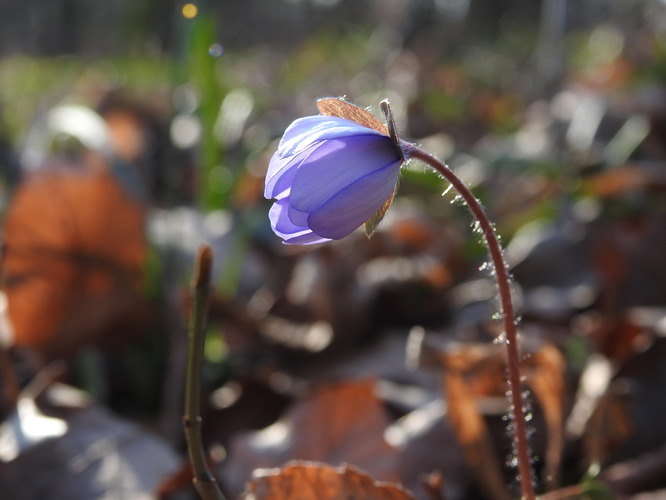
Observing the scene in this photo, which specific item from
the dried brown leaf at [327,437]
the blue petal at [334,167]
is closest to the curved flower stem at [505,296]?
the blue petal at [334,167]

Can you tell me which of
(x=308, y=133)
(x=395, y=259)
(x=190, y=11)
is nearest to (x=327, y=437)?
(x=308, y=133)

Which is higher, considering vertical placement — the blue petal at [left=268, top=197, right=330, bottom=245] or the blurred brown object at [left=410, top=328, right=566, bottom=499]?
the blue petal at [left=268, top=197, right=330, bottom=245]

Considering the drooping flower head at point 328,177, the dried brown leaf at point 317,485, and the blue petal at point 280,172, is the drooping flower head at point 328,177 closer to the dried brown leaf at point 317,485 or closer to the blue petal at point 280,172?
the blue petal at point 280,172

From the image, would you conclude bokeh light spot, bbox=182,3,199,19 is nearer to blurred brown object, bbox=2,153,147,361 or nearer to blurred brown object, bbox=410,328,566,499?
blurred brown object, bbox=2,153,147,361

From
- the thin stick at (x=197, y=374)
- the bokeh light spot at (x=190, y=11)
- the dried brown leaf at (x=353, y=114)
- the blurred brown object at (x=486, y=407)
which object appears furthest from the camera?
the bokeh light spot at (x=190, y=11)

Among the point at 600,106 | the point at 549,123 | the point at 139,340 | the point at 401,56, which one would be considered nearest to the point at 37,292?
the point at 139,340

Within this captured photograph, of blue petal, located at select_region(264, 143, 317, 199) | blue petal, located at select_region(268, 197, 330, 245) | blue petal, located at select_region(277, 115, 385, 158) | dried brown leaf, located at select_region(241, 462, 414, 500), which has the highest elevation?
blue petal, located at select_region(277, 115, 385, 158)

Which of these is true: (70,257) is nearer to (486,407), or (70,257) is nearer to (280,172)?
(486,407)

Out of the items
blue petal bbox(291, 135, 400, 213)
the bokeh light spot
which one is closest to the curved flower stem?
blue petal bbox(291, 135, 400, 213)

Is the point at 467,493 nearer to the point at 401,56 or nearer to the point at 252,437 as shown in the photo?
the point at 252,437
